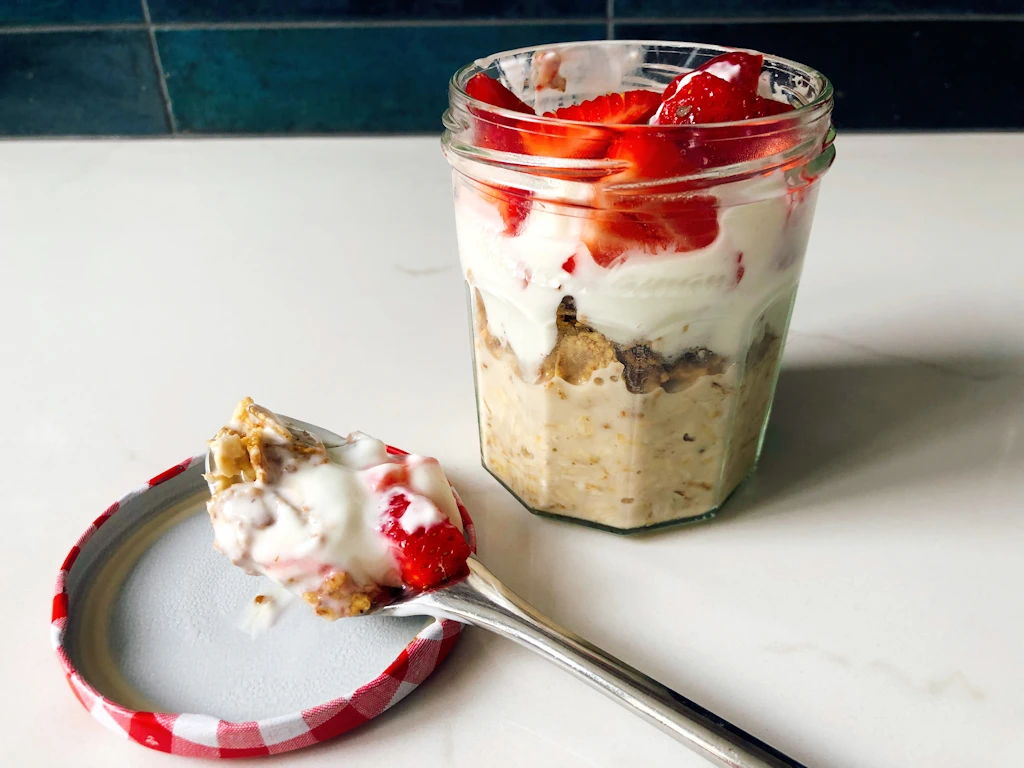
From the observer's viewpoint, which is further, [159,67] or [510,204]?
[159,67]

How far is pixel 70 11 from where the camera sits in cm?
117

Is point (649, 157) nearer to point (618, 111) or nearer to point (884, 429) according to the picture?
point (618, 111)

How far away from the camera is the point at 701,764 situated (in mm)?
390

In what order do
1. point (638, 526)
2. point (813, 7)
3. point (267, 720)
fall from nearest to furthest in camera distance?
point (267, 720), point (638, 526), point (813, 7)

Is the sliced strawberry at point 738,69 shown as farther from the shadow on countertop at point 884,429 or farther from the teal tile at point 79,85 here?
the teal tile at point 79,85

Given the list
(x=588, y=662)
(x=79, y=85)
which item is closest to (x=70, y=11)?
(x=79, y=85)

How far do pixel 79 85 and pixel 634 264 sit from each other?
1.09 meters

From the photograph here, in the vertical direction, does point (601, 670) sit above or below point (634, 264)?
below

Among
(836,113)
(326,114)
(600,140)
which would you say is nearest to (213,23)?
(326,114)

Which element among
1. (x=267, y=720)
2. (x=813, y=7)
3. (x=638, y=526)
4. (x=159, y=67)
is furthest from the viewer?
(x=159, y=67)

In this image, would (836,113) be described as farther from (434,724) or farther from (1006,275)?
(434,724)

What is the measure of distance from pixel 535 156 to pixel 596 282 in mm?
66

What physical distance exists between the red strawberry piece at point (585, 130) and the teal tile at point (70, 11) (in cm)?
92

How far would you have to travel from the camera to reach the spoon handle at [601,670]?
1.20 ft
